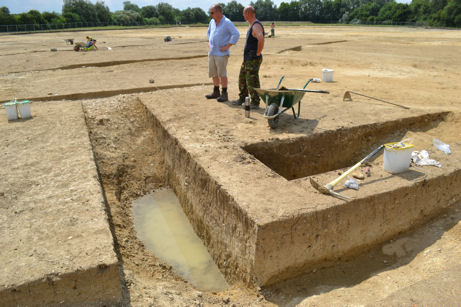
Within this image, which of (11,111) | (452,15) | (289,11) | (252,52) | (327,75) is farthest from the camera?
(289,11)

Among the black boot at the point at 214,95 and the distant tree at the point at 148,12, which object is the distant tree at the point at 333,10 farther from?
the black boot at the point at 214,95

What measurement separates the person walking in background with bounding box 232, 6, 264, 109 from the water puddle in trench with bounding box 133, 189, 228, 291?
7.66 feet

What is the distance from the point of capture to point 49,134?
18.1ft

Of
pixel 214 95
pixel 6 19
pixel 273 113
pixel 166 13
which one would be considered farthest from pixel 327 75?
pixel 166 13

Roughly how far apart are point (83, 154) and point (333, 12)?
8163 cm

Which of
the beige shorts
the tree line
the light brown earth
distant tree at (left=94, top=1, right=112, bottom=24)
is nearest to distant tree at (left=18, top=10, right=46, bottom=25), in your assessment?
the tree line

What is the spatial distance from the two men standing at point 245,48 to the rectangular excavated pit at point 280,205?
5.12ft

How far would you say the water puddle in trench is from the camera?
3.98 meters

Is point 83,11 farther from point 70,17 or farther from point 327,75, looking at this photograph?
point 327,75

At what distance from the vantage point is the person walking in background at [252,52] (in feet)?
18.5

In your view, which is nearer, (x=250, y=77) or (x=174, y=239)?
(x=174, y=239)

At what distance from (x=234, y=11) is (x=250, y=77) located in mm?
78269

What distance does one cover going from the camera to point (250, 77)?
604cm

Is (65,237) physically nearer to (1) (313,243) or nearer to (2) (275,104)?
(1) (313,243)
